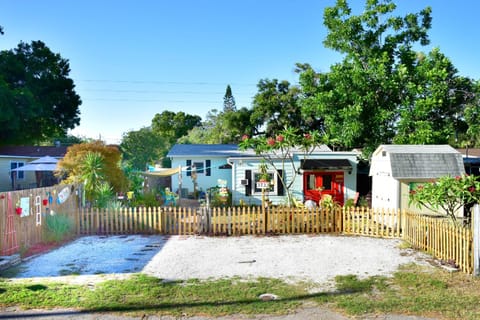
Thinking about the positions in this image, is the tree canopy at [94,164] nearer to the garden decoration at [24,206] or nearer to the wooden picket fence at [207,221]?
the wooden picket fence at [207,221]

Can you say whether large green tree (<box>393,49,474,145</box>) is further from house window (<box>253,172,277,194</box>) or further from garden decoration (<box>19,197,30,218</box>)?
garden decoration (<box>19,197,30,218</box>)

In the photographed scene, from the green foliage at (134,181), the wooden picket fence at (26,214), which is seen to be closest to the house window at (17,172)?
the green foliage at (134,181)

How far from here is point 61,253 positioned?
10.1 m

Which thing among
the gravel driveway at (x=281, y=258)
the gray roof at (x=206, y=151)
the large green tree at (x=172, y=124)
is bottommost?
the gravel driveway at (x=281, y=258)

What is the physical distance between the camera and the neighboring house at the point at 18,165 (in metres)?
26.5

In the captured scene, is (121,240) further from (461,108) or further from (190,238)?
(461,108)

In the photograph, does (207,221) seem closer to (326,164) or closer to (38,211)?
(38,211)

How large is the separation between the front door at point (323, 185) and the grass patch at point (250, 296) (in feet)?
38.0

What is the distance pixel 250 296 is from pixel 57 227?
24.5 feet

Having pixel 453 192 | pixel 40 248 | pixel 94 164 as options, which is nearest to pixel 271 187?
pixel 94 164

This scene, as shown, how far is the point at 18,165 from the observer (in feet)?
91.6

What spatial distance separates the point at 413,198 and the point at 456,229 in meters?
1.44

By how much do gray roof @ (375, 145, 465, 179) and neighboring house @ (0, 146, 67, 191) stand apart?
24.1 m

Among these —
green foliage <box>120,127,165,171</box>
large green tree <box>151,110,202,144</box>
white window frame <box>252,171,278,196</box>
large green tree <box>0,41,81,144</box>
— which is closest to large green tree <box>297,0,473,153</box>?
white window frame <box>252,171,278,196</box>
